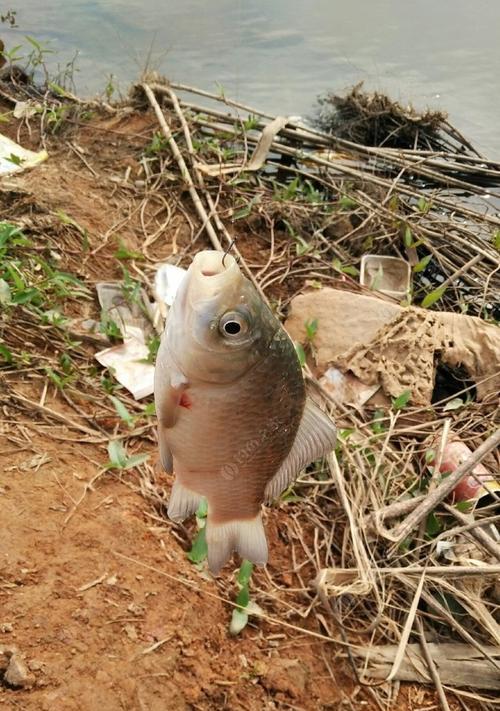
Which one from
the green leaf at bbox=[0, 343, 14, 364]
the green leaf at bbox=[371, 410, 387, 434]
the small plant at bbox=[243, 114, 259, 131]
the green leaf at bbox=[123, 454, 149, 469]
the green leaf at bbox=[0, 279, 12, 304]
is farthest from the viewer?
the small plant at bbox=[243, 114, 259, 131]

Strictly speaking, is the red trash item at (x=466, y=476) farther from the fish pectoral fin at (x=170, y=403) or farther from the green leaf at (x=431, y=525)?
the fish pectoral fin at (x=170, y=403)

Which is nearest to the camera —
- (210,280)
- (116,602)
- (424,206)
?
(210,280)

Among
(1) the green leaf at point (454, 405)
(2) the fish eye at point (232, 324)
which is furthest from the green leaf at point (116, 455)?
(1) the green leaf at point (454, 405)

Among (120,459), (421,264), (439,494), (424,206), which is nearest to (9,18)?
(424,206)

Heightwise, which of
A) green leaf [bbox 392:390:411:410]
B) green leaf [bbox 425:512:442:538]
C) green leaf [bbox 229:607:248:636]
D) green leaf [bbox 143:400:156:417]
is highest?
green leaf [bbox 143:400:156:417]

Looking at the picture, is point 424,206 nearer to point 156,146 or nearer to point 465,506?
point 156,146

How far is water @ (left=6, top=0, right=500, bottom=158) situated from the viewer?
8898 mm

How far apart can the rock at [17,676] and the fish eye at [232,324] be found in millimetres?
1500

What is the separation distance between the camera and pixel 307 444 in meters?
1.91

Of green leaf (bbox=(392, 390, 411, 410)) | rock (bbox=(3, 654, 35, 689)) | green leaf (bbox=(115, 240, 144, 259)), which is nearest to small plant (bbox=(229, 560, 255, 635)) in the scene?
rock (bbox=(3, 654, 35, 689))

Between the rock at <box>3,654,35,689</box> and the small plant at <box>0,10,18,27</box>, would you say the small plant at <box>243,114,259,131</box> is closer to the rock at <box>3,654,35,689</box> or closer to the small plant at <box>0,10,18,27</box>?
the small plant at <box>0,10,18,27</box>

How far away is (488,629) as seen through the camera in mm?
3160

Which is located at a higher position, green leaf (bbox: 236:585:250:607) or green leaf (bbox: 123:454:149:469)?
green leaf (bbox: 123:454:149:469)

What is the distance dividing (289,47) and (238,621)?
31.8ft
